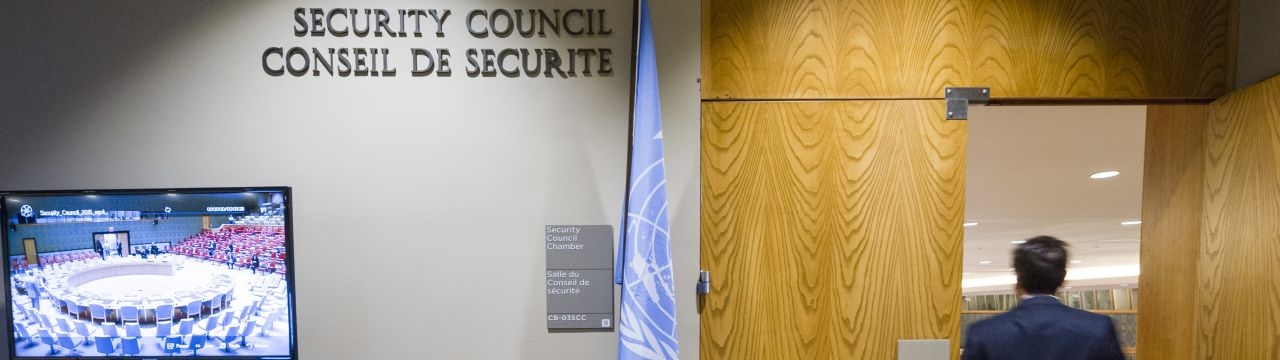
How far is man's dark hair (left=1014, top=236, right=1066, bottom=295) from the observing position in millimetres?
1668

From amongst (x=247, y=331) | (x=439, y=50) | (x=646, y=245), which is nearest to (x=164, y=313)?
(x=247, y=331)

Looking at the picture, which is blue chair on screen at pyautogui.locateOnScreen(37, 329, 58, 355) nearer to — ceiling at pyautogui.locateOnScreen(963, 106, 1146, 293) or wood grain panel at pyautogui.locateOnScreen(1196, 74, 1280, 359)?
wood grain panel at pyautogui.locateOnScreen(1196, 74, 1280, 359)

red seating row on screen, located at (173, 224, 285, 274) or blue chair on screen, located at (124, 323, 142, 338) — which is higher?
red seating row on screen, located at (173, 224, 285, 274)

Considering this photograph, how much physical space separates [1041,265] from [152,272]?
2.85m

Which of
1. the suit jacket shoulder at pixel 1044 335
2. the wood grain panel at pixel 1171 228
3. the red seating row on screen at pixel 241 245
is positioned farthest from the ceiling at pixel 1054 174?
the red seating row on screen at pixel 241 245

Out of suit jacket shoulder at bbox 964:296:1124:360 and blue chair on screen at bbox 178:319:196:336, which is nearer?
suit jacket shoulder at bbox 964:296:1124:360

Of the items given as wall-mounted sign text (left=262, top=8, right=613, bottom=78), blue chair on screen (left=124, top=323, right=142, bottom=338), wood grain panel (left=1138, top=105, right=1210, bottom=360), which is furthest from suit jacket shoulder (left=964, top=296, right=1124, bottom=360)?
blue chair on screen (left=124, top=323, right=142, bottom=338)

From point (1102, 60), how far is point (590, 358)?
214 centimetres

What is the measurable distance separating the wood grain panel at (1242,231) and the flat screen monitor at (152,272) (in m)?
3.25

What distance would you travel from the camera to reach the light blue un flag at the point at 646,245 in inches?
69.2

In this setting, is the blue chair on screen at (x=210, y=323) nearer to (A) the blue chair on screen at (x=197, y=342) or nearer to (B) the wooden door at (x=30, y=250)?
(A) the blue chair on screen at (x=197, y=342)

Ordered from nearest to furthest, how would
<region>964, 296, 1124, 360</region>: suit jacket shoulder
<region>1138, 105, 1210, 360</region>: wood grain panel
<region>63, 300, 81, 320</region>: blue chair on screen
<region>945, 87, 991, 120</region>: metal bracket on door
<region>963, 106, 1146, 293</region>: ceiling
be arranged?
<region>964, 296, 1124, 360</region>: suit jacket shoulder → <region>63, 300, 81, 320</region>: blue chair on screen → <region>945, 87, 991, 120</region>: metal bracket on door → <region>1138, 105, 1210, 360</region>: wood grain panel → <region>963, 106, 1146, 293</region>: ceiling

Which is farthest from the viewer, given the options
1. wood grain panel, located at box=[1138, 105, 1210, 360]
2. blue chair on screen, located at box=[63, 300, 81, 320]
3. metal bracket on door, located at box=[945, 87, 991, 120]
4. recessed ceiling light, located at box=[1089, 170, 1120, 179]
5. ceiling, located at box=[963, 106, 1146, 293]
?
recessed ceiling light, located at box=[1089, 170, 1120, 179]

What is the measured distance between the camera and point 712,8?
200 cm
